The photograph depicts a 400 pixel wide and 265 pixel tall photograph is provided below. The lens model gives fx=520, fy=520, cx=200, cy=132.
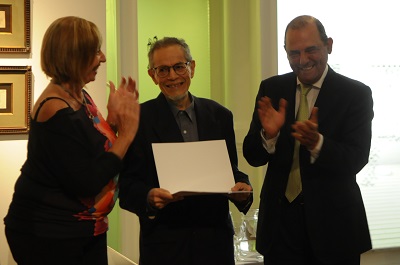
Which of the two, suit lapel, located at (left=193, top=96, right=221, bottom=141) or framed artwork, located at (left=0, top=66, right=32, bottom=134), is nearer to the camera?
suit lapel, located at (left=193, top=96, right=221, bottom=141)

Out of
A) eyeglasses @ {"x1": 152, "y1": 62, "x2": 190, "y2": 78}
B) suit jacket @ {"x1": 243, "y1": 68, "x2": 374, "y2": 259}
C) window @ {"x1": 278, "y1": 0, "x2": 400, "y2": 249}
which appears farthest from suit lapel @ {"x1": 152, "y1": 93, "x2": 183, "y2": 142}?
window @ {"x1": 278, "y1": 0, "x2": 400, "y2": 249}

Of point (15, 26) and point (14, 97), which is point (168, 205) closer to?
point (14, 97)

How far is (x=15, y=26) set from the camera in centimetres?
273

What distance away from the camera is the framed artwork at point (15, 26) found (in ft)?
8.89

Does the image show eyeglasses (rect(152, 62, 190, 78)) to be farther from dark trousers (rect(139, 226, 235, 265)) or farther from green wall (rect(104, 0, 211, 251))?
Result: green wall (rect(104, 0, 211, 251))

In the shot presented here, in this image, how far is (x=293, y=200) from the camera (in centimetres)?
198

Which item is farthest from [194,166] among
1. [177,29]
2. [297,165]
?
[177,29]

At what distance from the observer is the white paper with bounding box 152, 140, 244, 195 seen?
189 centimetres

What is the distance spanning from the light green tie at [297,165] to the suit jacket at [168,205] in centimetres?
17

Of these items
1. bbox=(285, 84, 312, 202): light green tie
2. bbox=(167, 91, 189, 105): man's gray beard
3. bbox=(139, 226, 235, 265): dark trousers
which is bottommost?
bbox=(139, 226, 235, 265): dark trousers

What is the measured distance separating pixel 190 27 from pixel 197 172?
2.32 m

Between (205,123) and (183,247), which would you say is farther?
(205,123)

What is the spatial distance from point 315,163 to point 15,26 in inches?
68.8

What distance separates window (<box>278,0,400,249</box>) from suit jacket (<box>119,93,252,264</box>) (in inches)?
76.7
